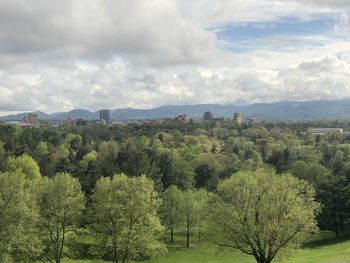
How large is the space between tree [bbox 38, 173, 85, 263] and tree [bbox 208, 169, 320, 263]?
658 inches

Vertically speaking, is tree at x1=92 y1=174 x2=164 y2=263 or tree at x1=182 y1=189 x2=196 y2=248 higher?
tree at x1=92 y1=174 x2=164 y2=263

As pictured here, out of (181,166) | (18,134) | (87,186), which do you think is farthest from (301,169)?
(18,134)

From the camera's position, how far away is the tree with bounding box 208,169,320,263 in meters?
42.4

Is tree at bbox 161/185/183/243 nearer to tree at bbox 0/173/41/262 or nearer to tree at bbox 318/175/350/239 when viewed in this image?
tree at bbox 318/175/350/239

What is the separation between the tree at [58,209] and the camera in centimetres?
5353

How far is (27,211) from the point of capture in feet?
163

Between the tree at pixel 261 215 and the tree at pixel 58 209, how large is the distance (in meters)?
16.7

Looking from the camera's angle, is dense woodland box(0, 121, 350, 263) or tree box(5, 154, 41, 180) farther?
tree box(5, 154, 41, 180)

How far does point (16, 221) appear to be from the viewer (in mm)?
49688

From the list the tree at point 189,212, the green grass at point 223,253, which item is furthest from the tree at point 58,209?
the tree at point 189,212

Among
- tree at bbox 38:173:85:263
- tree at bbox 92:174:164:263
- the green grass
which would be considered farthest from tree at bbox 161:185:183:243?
tree at bbox 92:174:164:263

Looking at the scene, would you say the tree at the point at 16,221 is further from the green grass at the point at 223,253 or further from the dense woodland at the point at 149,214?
the green grass at the point at 223,253

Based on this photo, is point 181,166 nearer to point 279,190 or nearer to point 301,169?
point 301,169

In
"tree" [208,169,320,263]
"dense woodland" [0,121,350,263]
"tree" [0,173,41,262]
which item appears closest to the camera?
"tree" [208,169,320,263]
